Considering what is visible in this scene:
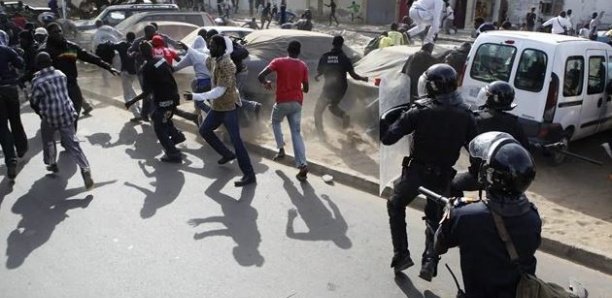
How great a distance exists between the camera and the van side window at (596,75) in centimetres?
695

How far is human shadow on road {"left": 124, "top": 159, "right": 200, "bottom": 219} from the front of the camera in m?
5.52

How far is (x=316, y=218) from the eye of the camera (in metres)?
5.28

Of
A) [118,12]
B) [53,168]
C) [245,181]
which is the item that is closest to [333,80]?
[245,181]

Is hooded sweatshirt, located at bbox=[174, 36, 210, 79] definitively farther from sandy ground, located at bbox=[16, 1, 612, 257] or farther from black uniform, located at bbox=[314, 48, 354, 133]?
black uniform, located at bbox=[314, 48, 354, 133]

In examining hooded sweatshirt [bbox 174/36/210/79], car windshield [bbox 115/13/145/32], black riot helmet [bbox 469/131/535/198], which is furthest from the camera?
car windshield [bbox 115/13/145/32]

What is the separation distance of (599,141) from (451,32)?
1747 centimetres

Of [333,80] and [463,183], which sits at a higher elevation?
[333,80]

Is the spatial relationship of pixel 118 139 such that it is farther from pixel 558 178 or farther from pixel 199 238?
pixel 558 178

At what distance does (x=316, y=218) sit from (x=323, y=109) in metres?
3.17

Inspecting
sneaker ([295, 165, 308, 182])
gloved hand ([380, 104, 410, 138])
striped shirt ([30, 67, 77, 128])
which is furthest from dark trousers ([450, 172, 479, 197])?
striped shirt ([30, 67, 77, 128])

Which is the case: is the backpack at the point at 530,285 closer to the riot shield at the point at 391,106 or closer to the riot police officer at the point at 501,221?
the riot police officer at the point at 501,221

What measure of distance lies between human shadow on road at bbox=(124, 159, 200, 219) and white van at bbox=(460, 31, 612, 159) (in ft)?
13.1

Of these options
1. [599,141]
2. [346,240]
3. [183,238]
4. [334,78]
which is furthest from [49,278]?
[599,141]

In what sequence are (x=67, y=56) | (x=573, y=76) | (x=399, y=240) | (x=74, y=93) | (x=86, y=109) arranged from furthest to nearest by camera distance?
(x=86, y=109) → (x=74, y=93) → (x=67, y=56) → (x=573, y=76) → (x=399, y=240)
